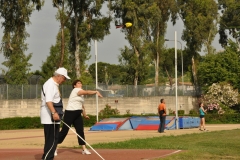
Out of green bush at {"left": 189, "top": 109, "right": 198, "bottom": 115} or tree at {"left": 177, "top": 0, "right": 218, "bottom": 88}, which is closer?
green bush at {"left": 189, "top": 109, "right": 198, "bottom": 115}

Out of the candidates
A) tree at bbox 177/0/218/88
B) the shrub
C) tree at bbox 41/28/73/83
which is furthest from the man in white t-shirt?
tree at bbox 177/0/218/88

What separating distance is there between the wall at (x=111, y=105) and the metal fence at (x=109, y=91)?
1.74ft

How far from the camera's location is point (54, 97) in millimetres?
13500

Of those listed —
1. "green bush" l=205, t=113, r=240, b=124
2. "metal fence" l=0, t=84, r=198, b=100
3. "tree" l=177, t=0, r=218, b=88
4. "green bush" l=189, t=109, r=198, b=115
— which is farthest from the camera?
"tree" l=177, t=0, r=218, b=88

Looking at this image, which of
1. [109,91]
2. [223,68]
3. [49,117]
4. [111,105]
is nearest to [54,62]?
[109,91]

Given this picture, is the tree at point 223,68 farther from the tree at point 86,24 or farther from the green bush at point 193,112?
the tree at point 86,24

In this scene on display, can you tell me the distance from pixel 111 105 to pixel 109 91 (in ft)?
5.32

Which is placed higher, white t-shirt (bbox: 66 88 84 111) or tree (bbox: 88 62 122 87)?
tree (bbox: 88 62 122 87)

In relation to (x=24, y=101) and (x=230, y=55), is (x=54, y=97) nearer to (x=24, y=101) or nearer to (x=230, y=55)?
(x=24, y=101)

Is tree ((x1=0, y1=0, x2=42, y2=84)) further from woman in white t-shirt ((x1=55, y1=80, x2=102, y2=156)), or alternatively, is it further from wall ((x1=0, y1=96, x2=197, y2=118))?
woman in white t-shirt ((x1=55, y1=80, x2=102, y2=156))

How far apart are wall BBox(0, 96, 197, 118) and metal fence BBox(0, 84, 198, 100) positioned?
530 millimetres

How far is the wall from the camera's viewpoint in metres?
53.7

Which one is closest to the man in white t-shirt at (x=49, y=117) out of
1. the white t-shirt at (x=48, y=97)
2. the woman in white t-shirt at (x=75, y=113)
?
the white t-shirt at (x=48, y=97)

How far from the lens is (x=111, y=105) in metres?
63.6
